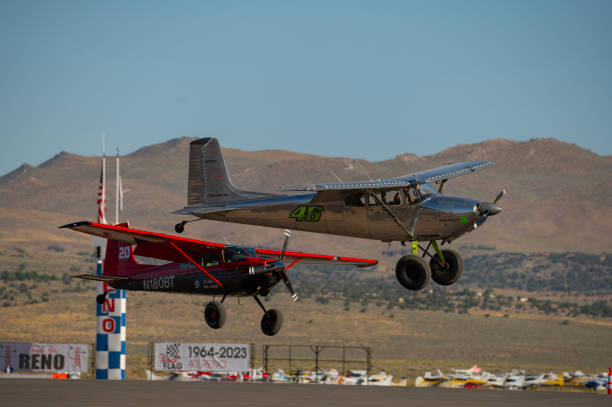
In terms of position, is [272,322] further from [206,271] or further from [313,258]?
[313,258]

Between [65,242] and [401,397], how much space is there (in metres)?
146

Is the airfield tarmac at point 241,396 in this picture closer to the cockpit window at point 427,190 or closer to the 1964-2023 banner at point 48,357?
the 1964-2023 banner at point 48,357

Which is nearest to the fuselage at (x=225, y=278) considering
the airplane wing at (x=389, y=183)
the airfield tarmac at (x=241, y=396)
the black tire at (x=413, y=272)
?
the airfield tarmac at (x=241, y=396)

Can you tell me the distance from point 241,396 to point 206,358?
14226mm

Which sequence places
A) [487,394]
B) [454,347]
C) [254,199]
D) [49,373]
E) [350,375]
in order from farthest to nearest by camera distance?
1. [454,347]
2. [350,375]
3. [49,373]
4. [487,394]
5. [254,199]

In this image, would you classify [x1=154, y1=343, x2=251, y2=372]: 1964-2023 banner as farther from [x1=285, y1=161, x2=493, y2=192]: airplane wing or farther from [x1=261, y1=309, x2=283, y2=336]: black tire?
[x1=285, y1=161, x2=493, y2=192]: airplane wing

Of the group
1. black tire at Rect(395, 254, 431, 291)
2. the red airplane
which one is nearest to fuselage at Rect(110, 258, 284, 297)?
the red airplane

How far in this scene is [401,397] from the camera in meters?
40.5

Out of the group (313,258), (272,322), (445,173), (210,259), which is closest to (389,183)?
(445,173)

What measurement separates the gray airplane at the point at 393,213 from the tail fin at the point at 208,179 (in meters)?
1.44

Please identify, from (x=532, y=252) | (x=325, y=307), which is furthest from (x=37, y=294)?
(x=532, y=252)

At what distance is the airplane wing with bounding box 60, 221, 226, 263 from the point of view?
35.5m

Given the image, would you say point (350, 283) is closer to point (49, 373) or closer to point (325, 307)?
point (325, 307)

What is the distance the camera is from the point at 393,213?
29359 mm
